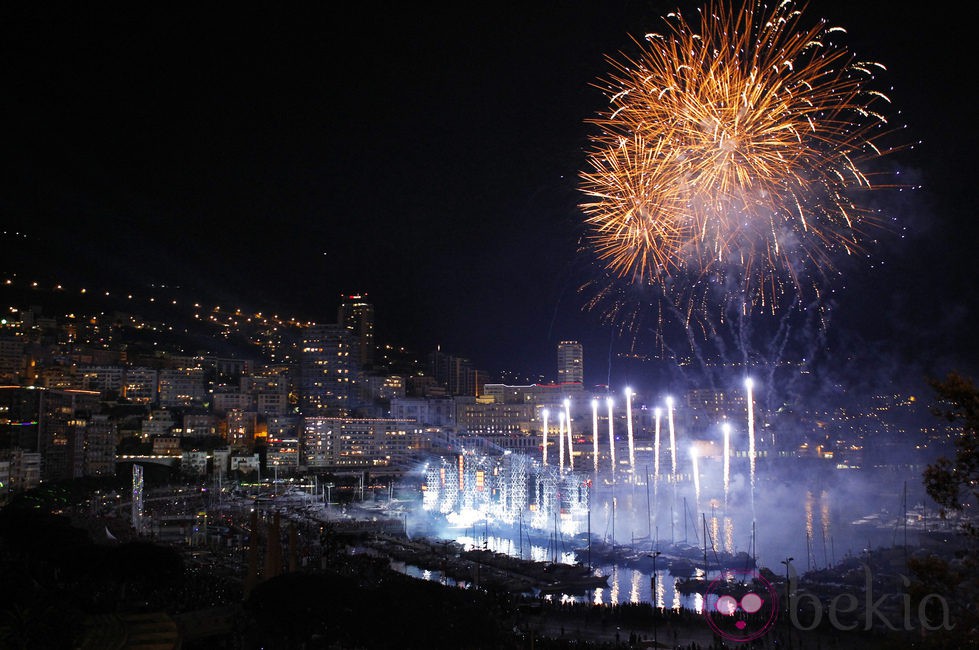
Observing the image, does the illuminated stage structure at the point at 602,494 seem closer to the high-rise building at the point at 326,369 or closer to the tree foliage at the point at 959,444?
the high-rise building at the point at 326,369

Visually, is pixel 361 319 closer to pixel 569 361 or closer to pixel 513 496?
pixel 569 361

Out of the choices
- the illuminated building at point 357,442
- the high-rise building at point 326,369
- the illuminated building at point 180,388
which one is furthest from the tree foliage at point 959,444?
the high-rise building at point 326,369

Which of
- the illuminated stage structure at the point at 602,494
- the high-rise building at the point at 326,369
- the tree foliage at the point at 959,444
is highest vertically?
the high-rise building at the point at 326,369

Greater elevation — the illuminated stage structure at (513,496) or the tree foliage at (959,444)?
the tree foliage at (959,444)

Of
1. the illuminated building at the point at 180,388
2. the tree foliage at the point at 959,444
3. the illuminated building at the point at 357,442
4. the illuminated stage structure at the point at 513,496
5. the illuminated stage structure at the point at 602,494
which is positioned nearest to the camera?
the tree foliage at the point at 959,444

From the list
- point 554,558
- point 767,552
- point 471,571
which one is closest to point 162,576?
point 471,571

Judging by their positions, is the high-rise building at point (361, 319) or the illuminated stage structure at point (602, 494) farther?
the high-rise building at point (361, 319)
